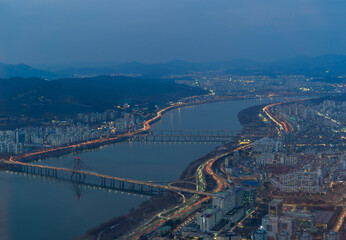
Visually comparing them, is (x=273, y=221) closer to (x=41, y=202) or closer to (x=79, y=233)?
(x=79, y=233)

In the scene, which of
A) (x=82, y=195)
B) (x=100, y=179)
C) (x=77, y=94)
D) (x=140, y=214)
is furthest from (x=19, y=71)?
(x=140, y=214)

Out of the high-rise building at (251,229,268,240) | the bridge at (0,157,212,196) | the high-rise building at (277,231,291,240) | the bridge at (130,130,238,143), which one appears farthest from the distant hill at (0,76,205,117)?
the high-rise building at (277,231,291,240)

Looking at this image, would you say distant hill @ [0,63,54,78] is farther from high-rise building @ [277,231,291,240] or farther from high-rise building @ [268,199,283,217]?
high-rise building @ [277,231,291,240]

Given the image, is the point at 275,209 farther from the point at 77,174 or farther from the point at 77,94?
the point at 77,94

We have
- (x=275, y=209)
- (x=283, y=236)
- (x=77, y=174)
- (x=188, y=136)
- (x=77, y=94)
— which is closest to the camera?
(x=283, y=236)

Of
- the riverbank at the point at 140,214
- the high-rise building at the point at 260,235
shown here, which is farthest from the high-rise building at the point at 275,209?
the riverbank at the point at 140,214
